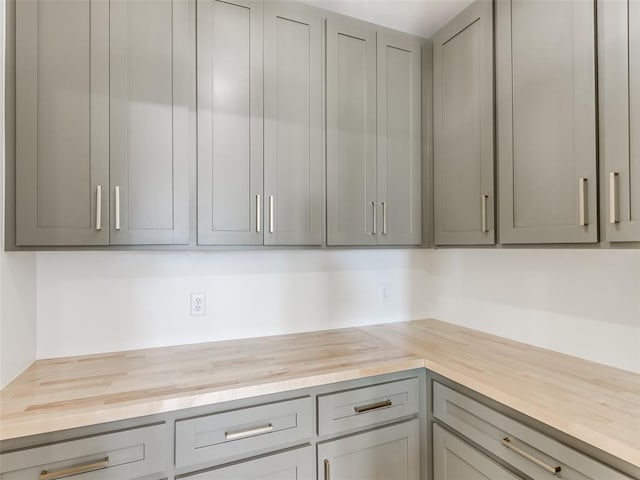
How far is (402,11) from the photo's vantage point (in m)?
1.75

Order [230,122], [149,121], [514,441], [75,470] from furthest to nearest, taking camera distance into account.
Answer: [230,122]
[149,121]
[514,441]
[75,470]

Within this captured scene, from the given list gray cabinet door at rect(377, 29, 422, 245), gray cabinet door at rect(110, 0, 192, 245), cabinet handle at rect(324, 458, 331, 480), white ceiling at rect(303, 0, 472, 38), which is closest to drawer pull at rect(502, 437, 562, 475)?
cabinet handle at rect(324, 458, 331, 480)

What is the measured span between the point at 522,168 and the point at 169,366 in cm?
162

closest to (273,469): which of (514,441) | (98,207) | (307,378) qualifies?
(307,378)

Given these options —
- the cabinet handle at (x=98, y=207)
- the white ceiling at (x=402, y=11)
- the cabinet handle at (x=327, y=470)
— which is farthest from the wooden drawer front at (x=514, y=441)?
the white ceiling at (x=402, y=11)

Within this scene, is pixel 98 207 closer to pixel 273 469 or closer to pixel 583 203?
pixel 273 469

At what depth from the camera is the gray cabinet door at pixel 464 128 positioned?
156 centimetres

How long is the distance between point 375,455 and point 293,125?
4.75 feet

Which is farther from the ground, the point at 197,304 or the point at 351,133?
the point at 351,133

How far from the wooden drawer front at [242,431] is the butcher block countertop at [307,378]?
74 millimetres

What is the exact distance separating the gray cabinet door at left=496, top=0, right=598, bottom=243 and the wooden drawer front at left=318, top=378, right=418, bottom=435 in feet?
2.57

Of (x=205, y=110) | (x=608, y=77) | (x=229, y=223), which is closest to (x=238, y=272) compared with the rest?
(x=229, y=223)

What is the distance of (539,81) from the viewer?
1.34m

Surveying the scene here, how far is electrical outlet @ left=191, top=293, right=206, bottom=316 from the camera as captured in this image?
67.2 inches
